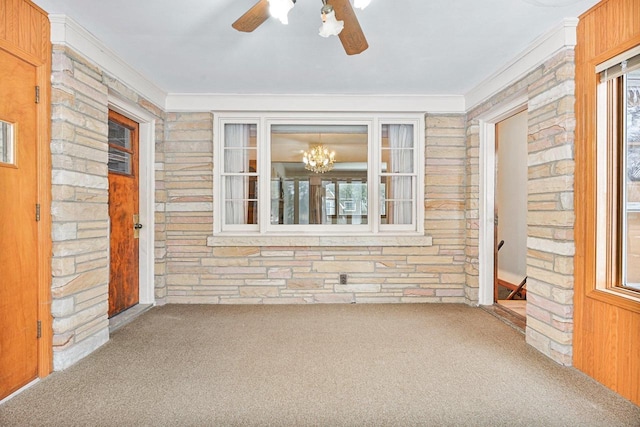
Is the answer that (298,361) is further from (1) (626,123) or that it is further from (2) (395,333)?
(1) (626,123)

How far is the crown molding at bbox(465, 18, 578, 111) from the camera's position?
7.69 ft

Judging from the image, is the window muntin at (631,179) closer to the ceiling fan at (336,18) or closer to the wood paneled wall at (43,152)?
the ceiling fan at (336,18)

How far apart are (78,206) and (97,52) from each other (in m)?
1.25

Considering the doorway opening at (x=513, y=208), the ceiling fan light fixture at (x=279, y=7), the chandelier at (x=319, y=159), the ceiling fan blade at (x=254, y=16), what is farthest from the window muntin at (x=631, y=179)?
the chandelier at (x=319, y=159)


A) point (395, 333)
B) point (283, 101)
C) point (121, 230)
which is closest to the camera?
point (395, 333)

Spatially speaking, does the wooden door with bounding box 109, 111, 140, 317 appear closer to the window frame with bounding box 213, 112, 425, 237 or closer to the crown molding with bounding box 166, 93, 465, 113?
the crown molding with bounding box 166, 93, 465, 113

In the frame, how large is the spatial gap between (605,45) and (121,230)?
4.24 meters

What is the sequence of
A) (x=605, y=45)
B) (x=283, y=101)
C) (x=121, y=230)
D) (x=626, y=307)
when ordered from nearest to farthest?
1. (x=626, y=307)
2. (x=605, y=45)
3. (x=121, y=230)
4. (x=283, y=101)

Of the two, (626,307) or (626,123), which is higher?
(626,123)

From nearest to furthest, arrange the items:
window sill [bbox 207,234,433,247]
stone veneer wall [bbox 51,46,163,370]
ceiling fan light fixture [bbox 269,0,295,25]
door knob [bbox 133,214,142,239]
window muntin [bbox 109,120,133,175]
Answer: ceiling fan light fixture [bbox 269,0,295,25]
stone veneer wall [bbox 51,46,163,370]
window muntin [bbox 109,120,133,175]
door knob [bbox 133,214,142,239]
window sill [bbox 207,234,433,247]

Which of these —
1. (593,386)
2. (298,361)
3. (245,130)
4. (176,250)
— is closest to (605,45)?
(593,386)

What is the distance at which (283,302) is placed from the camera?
3850mm

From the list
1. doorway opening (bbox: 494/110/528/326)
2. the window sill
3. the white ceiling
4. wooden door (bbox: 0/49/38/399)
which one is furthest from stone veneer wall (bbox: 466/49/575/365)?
wooden door (bbox: 0/49/38/399)

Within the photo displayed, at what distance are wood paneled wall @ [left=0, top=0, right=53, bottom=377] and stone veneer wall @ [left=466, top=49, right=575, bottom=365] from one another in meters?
3.54
